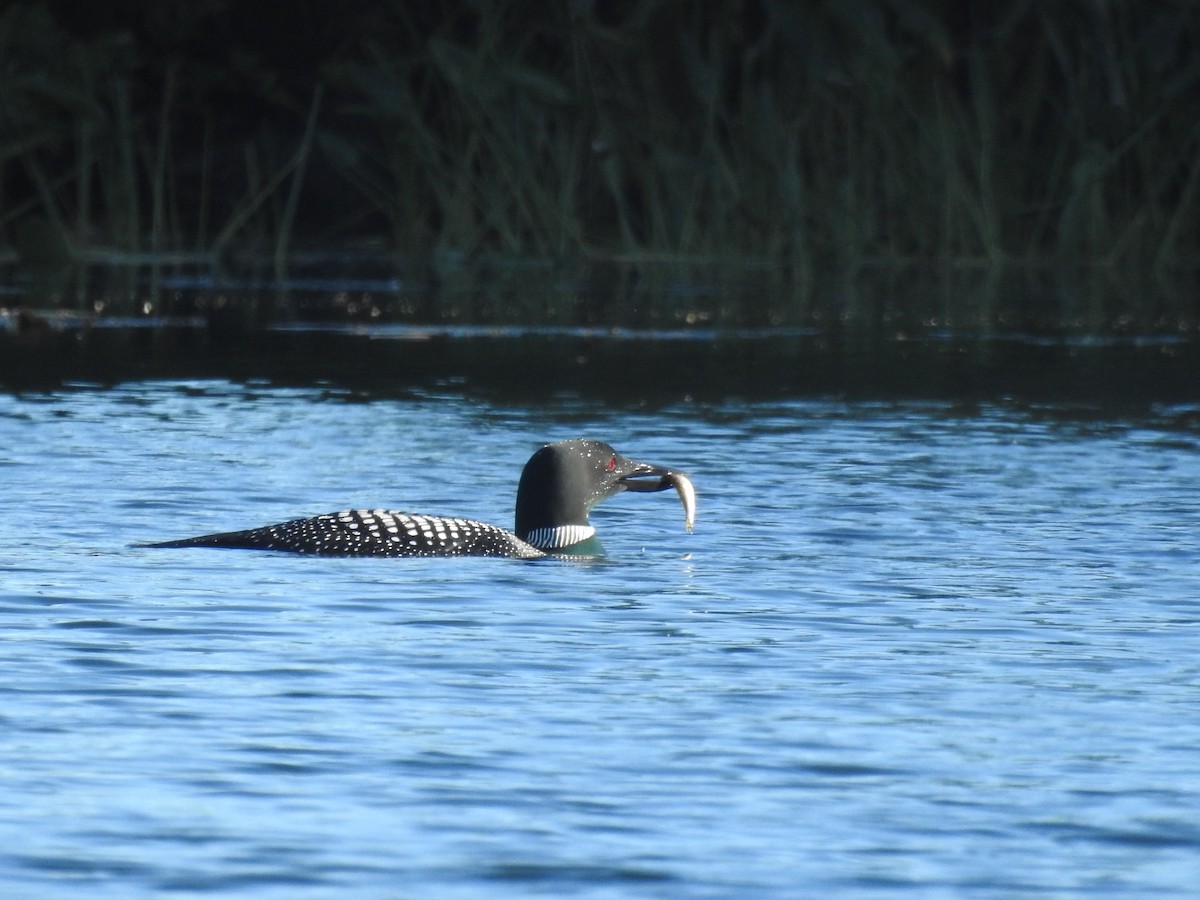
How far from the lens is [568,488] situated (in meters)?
10.4

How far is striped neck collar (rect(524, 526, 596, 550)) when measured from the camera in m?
10.2

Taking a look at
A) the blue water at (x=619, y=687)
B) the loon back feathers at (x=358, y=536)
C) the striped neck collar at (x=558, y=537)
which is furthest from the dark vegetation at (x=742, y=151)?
the loon back feathers at (x=358, y=536)

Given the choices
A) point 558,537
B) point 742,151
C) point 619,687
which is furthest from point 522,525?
point 742,151

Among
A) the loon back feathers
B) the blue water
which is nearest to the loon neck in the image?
the blue water

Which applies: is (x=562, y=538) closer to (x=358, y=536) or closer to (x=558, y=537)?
(x=558, y=537)

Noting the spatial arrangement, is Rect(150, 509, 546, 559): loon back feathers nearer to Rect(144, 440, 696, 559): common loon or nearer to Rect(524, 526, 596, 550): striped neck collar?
Rect(144, 440, 696, 559): common loon

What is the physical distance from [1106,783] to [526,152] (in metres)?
18.6

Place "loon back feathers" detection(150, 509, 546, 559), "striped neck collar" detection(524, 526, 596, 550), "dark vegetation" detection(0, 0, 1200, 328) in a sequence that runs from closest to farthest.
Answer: "loon back feathers" detection(150, 509, 546, 559) < "striped neck collar" detection(524, 526, 596, 550) < "dark vegetation" detection(0, 0, 1200, 328)

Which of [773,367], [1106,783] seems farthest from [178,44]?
[1106,783]

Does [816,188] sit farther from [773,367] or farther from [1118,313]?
[773,367]

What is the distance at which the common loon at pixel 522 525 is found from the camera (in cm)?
973

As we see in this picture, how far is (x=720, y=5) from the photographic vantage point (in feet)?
83.6

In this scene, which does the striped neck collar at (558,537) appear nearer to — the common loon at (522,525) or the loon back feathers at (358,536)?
the common loon at (522,525)

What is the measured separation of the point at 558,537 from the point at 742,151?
14.2 meters
